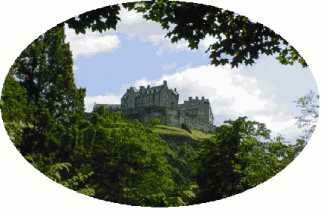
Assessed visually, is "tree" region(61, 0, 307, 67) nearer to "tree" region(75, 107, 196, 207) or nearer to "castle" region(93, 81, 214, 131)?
"castle" region(93, 81, 214, 131)

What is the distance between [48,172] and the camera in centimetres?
834

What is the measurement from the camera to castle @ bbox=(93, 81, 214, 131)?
28.5 ft

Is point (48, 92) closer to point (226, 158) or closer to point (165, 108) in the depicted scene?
point (165, 108)

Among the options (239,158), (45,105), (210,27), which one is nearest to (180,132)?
(239,158)

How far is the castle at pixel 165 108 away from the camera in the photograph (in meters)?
8.69

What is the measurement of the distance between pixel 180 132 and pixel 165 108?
1.00 ft

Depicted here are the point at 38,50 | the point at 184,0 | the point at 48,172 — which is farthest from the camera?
the point at 184,0

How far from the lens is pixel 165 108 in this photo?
876 cm

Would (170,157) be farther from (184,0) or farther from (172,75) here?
(184,0)

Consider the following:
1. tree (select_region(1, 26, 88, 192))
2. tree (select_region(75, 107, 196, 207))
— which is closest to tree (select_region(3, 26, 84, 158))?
tree (select_region(1, 26, 88, 192))

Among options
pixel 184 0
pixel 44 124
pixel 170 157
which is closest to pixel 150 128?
pixel 170 157

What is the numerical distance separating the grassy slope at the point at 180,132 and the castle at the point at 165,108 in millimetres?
45

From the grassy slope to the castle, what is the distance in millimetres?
45

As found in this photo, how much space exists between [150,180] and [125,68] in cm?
134
